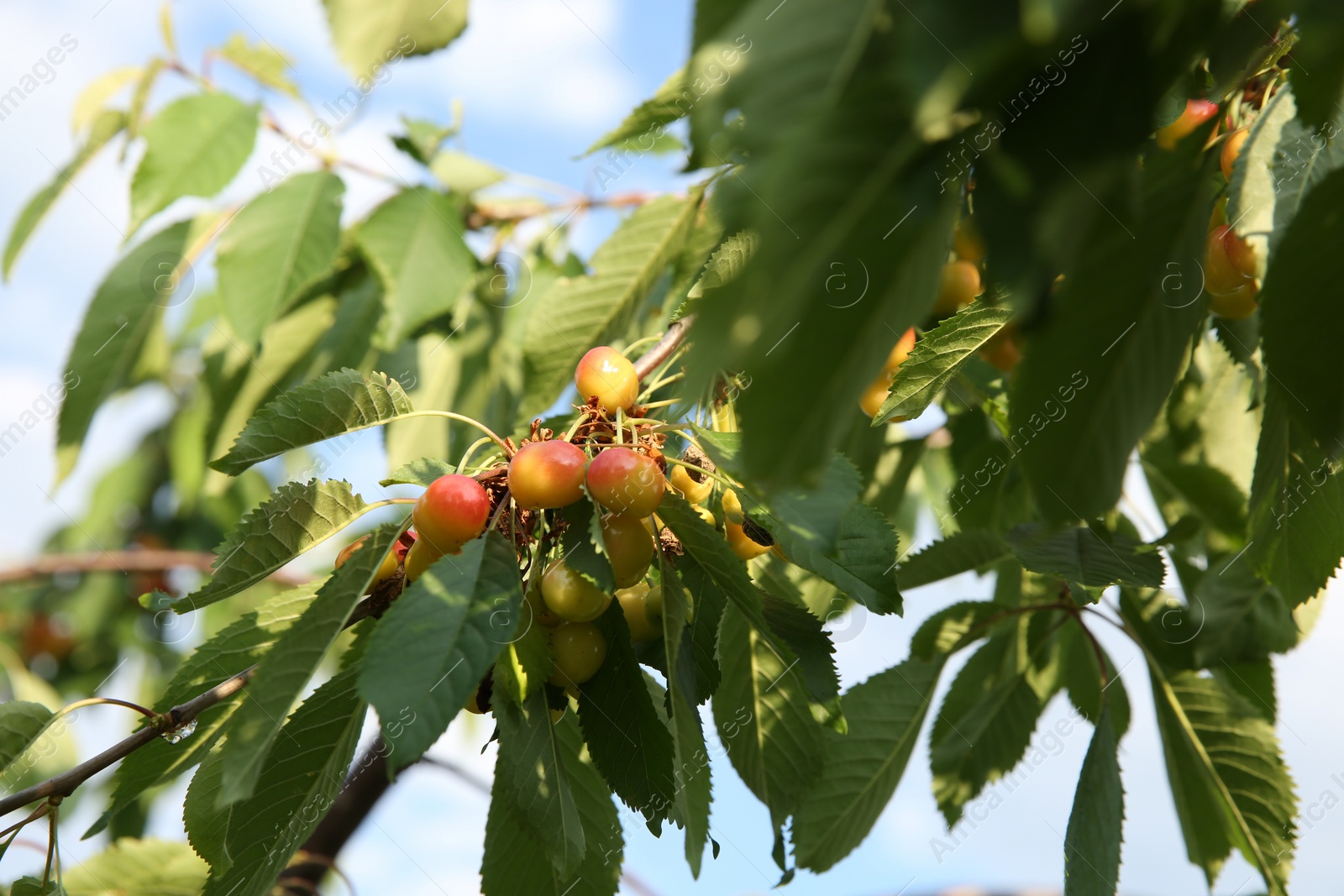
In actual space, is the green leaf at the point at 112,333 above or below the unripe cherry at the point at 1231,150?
above

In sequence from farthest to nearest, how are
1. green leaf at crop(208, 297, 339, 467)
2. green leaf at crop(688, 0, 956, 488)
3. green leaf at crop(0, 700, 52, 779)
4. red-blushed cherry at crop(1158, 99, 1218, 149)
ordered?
green leaf at crop(208, 297, 339, 467)
red-blushed cherry at crop(1158, 99, 1218, 149)
green leaf at crop(0, 700, 52, 779)
green leaf at crop(688, 0, 956, 488)

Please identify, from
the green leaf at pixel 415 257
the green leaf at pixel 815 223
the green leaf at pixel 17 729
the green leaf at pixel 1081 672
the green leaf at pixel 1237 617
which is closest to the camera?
the green leaf at pixel 815 223

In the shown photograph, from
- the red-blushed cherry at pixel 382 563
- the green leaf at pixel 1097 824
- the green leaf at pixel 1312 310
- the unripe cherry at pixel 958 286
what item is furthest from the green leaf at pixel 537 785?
the unripe cherry at pixel 958 286

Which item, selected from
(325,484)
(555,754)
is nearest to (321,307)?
(325,484)

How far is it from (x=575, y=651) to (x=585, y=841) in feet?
0.74

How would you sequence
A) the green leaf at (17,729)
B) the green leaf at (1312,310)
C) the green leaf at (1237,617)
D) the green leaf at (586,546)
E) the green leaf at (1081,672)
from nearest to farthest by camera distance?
the green leaf at (1312,310) < the green leaf at (586,546) < the green leaf at (17,729) < the green leaf at (1237,617) < the green leaf at (1081,672)

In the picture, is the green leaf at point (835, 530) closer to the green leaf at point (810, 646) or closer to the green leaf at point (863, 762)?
the green leaf at point (810, 646)

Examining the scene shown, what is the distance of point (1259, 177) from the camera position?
2.93ft

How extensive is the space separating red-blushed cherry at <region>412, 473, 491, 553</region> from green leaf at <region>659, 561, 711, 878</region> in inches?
5.9

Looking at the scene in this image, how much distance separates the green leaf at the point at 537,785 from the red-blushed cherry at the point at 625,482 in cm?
18

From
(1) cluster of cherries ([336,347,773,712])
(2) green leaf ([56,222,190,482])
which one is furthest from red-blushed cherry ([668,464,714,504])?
(2) green leaf ([56,222,190,482])

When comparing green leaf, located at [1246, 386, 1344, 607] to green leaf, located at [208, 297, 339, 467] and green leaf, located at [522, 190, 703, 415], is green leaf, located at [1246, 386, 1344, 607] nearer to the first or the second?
green leaf, located at [522, 190, 703, 415]

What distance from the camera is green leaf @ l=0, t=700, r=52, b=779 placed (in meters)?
0.82

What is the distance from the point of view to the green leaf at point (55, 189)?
1.69 m
